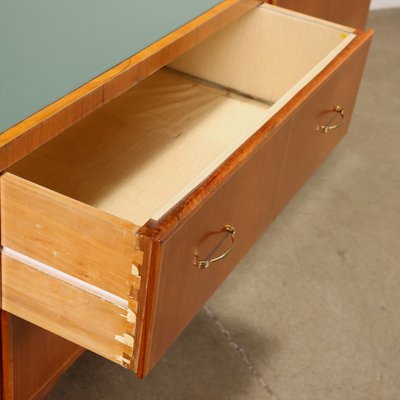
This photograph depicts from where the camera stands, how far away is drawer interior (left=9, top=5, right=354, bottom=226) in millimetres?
1000

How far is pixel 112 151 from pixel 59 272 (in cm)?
34

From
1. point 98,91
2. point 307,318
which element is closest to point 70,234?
point 98,91

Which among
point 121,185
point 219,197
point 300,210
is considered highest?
point 219,197

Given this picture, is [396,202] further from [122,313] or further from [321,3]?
[122,313]

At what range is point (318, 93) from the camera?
3.22 feet

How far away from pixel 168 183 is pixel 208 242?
0.23 meters

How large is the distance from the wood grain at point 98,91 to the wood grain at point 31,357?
232mm

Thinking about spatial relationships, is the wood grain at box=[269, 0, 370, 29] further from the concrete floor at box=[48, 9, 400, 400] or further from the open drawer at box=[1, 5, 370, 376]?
the concrete floor at box=[48, 9, 400, 400]

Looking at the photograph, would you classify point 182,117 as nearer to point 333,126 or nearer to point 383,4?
point 333,126

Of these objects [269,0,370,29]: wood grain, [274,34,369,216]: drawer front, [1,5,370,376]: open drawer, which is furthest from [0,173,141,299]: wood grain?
[269,0,370,29]: wood grain

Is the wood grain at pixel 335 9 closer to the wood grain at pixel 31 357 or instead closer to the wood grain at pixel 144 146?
the wood grain at pixel 144 146

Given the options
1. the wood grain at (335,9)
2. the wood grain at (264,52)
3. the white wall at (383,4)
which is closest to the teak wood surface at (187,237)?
the wood grain at (264,52)

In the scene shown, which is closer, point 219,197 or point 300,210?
point 219,197

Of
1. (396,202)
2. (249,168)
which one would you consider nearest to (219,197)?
(249,168)
